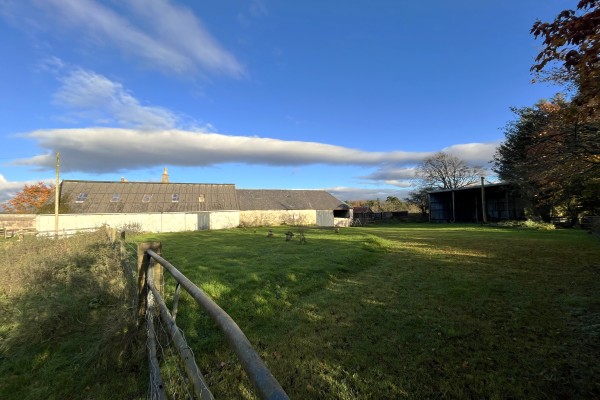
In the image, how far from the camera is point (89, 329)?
17.7 ft

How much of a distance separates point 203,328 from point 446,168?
186 ft

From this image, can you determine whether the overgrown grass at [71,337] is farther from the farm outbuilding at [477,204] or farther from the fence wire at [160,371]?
the farm outbuilding at [477,204]

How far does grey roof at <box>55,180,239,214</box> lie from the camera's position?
113 ft

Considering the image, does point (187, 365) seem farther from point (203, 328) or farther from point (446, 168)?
point (446, 168)

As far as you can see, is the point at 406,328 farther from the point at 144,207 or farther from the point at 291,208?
the point at 291,208

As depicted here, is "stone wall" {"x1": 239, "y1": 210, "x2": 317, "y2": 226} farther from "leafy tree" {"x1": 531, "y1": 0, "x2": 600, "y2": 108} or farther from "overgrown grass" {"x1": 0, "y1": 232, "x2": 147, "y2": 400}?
"leafy tree" {"x1": 531, "y1": 0, "x2": 600, "y2": 108}

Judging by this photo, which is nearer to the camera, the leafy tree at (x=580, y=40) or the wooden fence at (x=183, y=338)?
the wooden fence at (x=183, y=338)

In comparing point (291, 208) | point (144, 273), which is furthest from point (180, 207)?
point (144, 273)

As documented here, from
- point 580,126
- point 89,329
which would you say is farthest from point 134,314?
point 580,126

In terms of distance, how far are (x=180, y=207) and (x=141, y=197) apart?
4742 millimetres

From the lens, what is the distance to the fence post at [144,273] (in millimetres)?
4449

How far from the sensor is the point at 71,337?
5.21 metres

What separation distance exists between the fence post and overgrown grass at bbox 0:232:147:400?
0.18m

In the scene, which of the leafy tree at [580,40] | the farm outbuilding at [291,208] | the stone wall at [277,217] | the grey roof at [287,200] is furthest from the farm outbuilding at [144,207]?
the leafy tree at [580,40]
